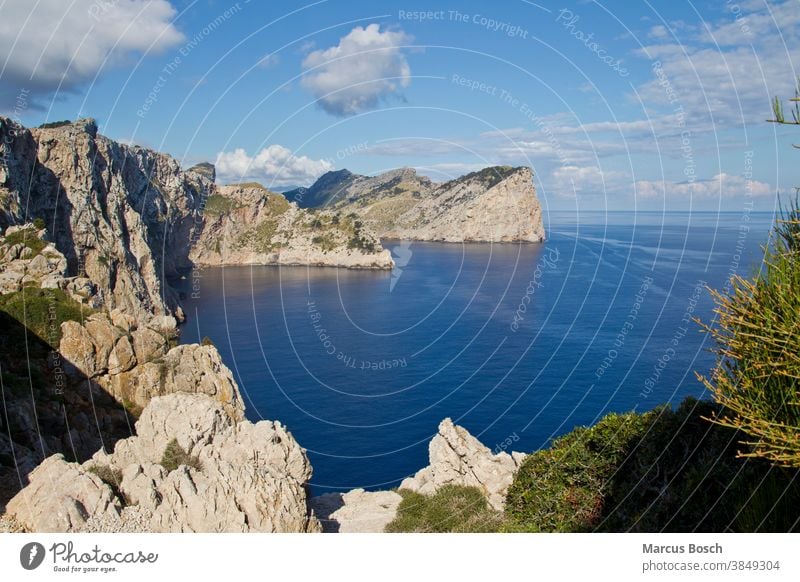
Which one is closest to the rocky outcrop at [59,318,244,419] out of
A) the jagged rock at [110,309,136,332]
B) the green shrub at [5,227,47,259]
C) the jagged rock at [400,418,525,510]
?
the jagged rock at [110,309,136,332]

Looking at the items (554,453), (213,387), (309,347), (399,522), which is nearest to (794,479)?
(554,453)

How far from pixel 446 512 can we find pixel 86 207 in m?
83.8

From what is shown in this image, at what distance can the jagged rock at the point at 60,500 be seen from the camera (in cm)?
1812

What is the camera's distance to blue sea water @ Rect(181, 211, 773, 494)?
59.3m

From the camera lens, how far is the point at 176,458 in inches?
1072

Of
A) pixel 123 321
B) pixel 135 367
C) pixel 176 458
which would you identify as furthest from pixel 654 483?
pixel 123 321

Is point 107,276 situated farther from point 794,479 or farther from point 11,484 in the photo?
point 794,479

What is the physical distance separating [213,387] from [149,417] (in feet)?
37.3

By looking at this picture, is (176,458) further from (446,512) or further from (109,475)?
(446,512)

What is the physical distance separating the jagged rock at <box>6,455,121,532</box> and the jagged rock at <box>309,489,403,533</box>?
12.5 metres

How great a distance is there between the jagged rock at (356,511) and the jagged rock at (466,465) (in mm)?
2353

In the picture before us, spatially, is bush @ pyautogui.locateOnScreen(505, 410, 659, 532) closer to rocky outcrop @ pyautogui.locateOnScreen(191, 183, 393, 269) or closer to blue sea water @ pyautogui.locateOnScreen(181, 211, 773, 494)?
blue sea water @ pyautogui.locateOnScreen(181, 211, 773, 494)

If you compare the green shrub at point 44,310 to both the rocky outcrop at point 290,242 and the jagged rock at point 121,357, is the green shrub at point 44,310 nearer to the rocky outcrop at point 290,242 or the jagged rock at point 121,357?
the jagged rock at point 121,357

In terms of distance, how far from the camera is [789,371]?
10242 millimetres
